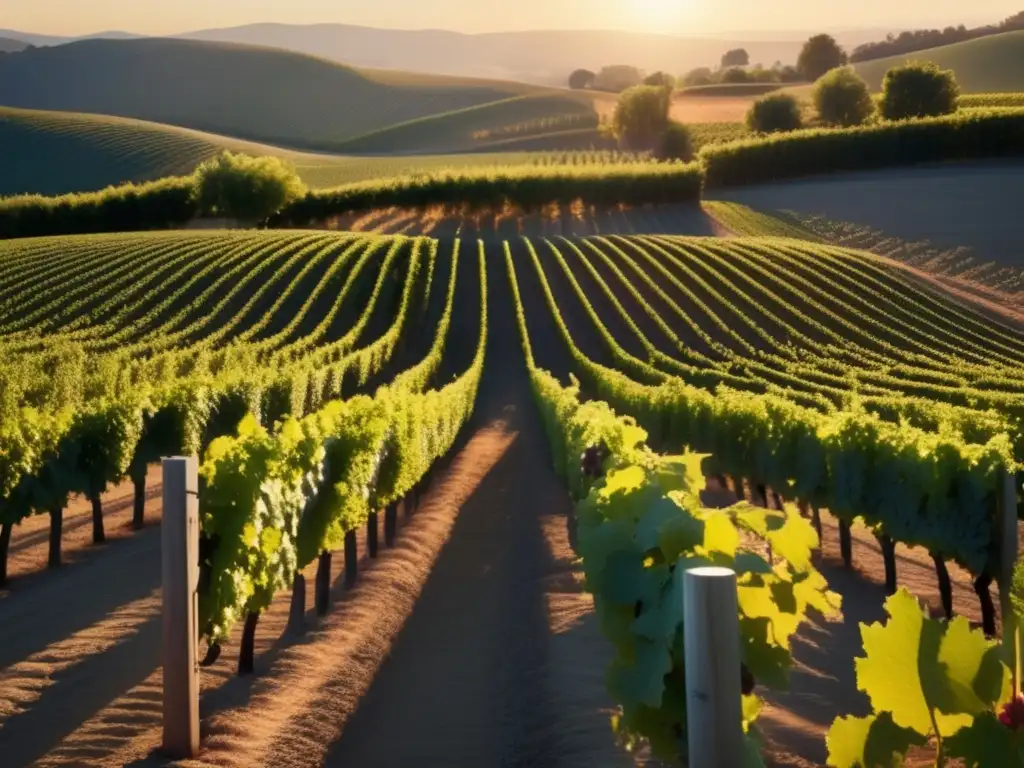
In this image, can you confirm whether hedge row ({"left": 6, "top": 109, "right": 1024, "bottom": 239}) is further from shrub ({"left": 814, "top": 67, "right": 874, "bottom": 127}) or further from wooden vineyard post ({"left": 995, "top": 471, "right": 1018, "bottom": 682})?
wooden vineyard post ({"left": 995, "top": 471, "right": 1018, "bottom": 682})

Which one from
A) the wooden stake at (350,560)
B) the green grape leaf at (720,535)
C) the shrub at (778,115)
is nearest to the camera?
the green grape leaf at (720,535)

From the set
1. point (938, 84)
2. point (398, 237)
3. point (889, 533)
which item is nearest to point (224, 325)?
point (398, 237)

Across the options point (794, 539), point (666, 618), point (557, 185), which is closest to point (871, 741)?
point (666, 618)

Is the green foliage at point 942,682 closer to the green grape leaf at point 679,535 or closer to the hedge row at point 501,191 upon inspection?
the green grape leaf at point 679,535

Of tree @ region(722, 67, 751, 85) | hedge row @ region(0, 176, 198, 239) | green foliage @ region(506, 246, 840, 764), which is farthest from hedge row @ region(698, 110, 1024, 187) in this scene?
tree @ region(722, 67, 751, 85)

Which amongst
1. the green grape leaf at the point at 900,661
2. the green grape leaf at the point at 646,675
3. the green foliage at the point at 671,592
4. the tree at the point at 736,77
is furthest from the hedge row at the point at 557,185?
the tree at the point at 736,77

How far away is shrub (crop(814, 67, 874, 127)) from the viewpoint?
10919 cm

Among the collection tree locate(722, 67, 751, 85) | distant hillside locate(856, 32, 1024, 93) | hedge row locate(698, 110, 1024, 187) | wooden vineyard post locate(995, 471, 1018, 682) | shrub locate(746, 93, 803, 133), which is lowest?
wooden vineyard post locate(995, 471, 1018, 682)

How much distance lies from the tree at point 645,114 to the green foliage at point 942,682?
387 feet

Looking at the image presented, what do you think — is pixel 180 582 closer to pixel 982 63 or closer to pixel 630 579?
pixel 630 579

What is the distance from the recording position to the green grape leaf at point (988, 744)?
4094mm

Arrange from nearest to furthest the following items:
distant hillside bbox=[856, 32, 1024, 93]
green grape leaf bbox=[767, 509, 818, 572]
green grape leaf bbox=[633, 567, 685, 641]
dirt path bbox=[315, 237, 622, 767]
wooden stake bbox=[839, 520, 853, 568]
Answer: green grape leaf bbox=[633, 567, 685, 641]
green grape leaf bbox=[767, 509, 818, 572]
dirt path bbox=[315, 237, 622, 767]
wooden stake bbox=[839, 520, 853, 568]
distant hillside bbox=[856, 32, 1024, 93]

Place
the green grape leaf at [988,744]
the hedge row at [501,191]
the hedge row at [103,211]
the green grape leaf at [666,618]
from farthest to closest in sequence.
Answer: the hedge row at [501,191], the hedge row at [103,211], the green grape leaf at [666,618], the green grape leaf at [988,744]

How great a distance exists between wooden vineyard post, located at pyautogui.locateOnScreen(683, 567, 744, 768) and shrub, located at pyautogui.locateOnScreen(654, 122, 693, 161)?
109 meters
